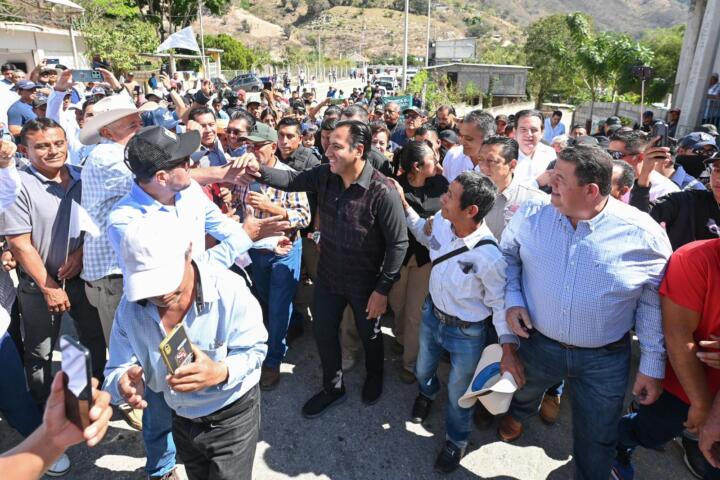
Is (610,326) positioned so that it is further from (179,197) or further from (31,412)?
(31,412)

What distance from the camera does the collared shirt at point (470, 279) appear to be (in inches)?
100.0

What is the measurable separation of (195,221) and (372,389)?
1914 mm

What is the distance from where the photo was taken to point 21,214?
111 inches

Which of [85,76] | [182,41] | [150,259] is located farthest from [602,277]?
[85,76]

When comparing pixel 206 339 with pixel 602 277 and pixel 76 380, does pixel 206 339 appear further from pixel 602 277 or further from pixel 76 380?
pixel 602 277

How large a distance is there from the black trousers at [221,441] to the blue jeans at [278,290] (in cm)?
154

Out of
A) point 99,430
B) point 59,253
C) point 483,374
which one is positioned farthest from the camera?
point 59,253

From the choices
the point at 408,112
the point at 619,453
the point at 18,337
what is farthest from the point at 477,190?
the point at 408,112

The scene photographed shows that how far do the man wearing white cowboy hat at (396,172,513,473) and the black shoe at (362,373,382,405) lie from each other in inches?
Result: 24.5

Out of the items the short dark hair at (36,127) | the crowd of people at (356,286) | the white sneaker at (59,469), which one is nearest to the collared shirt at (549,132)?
the crowd of people at (356,286)

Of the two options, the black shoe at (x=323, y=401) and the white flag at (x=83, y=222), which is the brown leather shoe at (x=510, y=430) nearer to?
the black shoe at (x=323, y=401)

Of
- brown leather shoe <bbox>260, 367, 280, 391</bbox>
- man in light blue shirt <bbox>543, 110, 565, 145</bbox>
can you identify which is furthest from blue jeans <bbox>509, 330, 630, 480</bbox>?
man in light blue shirt <bbox>543, 110, 565, 145</bbox>

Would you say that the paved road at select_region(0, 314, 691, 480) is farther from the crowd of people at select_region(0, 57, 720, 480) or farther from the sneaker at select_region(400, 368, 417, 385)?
the sneaker at select_region(400, 368, 417, 385)

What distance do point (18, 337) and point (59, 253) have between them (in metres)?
0.75
